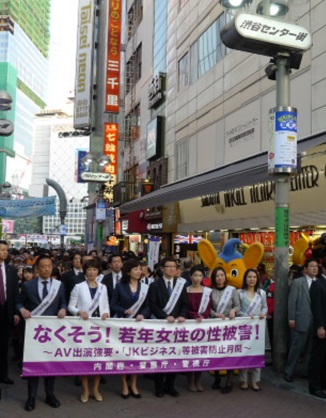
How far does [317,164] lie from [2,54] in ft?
432

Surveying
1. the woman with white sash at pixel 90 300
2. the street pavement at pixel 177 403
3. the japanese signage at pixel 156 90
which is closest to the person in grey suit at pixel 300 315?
the street pavement at pixel 177 403

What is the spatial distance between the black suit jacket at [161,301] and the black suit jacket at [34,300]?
3.70 feet

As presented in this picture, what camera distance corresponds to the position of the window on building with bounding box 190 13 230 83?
18.1m

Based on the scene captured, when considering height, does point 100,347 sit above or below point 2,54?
below

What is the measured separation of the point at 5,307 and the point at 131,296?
1796 mm

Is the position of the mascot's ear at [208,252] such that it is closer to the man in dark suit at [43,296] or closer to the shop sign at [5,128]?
the man in dark suit at [43,296]

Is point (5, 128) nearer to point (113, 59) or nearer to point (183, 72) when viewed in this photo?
point (183, 72)

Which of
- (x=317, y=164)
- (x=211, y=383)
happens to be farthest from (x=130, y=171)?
(x=211, y=383)

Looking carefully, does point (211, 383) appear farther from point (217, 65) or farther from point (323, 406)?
point (217, 65)

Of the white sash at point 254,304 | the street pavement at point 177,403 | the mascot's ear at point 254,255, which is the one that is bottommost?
the street pavement at point 177,403

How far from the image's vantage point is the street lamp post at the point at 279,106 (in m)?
7.38

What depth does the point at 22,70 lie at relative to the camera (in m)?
147

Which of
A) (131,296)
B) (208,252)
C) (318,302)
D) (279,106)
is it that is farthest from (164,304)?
(279,106)

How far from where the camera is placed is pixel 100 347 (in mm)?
6102
